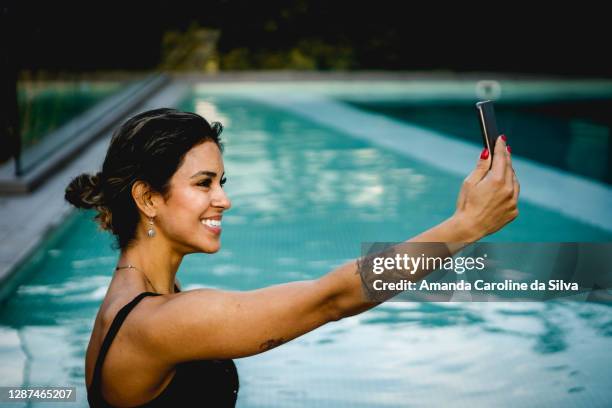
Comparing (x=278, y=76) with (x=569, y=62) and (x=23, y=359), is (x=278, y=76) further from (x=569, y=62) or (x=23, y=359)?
(x=23, y=359)

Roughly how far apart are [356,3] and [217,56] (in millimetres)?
3678

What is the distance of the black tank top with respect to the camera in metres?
1.58

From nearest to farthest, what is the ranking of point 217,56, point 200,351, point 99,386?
point 200,351 < point 99,386 < point 217,56

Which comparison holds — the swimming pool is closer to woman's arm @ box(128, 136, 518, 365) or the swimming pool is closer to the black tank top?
the black tank top

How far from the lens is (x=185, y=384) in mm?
1668

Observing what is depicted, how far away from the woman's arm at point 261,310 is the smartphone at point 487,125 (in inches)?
0.9

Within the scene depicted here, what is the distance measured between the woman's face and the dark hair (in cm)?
2

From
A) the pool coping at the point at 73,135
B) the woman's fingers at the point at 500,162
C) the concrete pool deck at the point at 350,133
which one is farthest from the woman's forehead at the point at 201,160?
the pool coping at the point at 73,135

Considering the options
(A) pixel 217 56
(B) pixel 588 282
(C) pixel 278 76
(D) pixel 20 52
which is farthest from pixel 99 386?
(A) pixel 217 56

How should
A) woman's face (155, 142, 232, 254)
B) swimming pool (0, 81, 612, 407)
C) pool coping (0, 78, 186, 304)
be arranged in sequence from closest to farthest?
woman's face (155, 142, 232, 254)
swimming pool (0, 81, 612, 407)
pool coping (0, 78, 186, 304)

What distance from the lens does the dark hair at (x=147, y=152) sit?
167cm

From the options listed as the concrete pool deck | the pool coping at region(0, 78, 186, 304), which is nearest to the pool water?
the concrete pool deck

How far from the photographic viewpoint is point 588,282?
4773mm

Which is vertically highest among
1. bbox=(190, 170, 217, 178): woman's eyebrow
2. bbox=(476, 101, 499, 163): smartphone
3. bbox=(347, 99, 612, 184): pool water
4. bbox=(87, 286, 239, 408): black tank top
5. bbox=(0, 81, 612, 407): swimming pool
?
bbox=(347, 99, 612, 184): pool water
